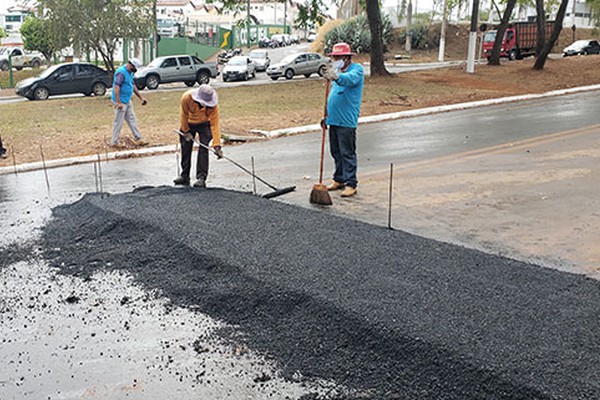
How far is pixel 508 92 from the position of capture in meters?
21.5

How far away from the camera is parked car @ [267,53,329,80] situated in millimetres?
32219

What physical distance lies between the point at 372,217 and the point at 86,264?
10.1ft

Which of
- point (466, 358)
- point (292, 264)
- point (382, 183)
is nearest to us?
point (466, 358)

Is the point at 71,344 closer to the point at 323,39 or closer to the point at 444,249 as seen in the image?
the point at 444,249

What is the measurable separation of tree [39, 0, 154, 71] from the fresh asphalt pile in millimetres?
19955

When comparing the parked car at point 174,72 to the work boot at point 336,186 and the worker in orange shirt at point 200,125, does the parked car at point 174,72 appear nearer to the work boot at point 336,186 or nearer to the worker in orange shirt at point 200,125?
the worker in orange shirt at point 200,125

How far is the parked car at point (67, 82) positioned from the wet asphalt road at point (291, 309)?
1866 cm

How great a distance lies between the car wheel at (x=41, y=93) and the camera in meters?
23.8

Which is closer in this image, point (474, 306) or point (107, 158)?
point (474, 306)

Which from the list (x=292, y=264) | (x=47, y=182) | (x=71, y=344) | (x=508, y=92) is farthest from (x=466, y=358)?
(x=508, y=92)

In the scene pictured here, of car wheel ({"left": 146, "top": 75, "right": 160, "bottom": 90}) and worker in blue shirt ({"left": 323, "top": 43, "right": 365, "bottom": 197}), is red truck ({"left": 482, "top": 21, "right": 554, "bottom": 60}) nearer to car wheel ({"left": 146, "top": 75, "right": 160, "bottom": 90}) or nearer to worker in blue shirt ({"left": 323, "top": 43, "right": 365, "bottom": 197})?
car wheel ({"left": 146, "top": 75, "right": 160, "bottom": 90})

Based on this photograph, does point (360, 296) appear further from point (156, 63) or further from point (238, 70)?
point (238, 70)

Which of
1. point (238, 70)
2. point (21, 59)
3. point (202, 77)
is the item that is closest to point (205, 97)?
point (202, 77)

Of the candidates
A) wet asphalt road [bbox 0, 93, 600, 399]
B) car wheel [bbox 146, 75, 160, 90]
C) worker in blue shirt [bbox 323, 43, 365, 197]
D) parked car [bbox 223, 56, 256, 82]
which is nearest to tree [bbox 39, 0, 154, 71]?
car wheel [bbox 146, 75, 160, 90]
